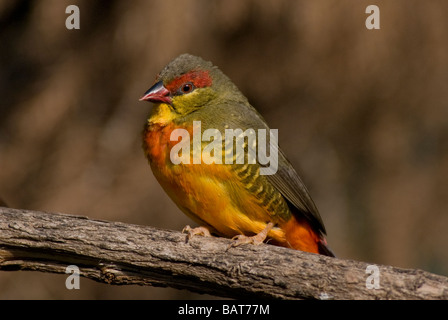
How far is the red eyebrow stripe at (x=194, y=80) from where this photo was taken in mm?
4215

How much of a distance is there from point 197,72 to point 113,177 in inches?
93.9

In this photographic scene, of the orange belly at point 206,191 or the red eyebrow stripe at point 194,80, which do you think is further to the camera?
the red eyebrow stripe at point 194,80

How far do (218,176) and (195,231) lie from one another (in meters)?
0.34

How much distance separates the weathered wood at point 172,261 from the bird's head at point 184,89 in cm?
74

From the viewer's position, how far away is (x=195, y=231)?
401 cm

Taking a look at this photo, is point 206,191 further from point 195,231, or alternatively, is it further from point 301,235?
point 301,235

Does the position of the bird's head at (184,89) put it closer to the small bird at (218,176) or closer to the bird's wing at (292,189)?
the small bird at (218,176)

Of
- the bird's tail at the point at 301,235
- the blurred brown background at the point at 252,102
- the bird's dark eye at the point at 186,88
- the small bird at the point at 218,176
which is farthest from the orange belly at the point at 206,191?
the blurred brown background at the point at 252,102

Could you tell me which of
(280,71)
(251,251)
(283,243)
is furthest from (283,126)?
(251,251)

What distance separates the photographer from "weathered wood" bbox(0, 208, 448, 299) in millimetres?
3646

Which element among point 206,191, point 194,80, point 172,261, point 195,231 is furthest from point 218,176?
point 194,80

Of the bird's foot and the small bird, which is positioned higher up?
the small bird

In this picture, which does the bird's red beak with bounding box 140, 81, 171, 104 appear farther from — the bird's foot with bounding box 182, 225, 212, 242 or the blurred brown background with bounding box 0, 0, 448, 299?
the blurred brown background with bounding box 0, 0, 448, 299

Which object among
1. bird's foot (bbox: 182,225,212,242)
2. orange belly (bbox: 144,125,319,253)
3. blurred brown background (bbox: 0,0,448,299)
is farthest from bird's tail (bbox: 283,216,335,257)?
blurred brown background (bbox: 0,0,448,299)
